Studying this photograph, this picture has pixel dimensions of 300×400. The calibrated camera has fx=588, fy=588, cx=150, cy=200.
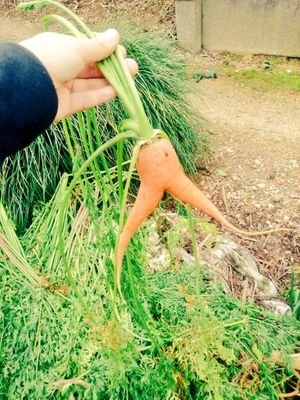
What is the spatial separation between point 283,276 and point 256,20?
2.44 meters

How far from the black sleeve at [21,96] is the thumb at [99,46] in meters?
0.10

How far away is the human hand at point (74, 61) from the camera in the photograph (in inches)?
46.1

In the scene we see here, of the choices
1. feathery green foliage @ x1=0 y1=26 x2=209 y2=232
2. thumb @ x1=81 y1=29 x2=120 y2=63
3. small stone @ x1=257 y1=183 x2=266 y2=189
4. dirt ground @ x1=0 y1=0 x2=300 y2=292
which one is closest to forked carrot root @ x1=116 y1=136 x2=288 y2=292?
thumb @ x1=81 y1=29 x2=120 y2=63

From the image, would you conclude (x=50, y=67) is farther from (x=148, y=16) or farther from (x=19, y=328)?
(x=148, y=16)

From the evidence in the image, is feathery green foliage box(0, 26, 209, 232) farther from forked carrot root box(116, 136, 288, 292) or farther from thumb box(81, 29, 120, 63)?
thumb box(81, 29, 120, 63)

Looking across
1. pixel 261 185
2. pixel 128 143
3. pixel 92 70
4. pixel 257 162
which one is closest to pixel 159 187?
pixel 92 70

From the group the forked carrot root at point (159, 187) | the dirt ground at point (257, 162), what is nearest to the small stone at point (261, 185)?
the dirt ground at point (257, 162)

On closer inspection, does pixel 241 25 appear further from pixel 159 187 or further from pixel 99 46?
pixel 99 46

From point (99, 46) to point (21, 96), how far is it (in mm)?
184

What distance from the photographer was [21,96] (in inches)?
46.0

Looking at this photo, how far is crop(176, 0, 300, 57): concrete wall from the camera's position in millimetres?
4153

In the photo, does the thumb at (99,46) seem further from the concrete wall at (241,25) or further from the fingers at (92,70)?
the concrete wall at (241,25)

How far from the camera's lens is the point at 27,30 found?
200 inches

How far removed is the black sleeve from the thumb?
10cm
